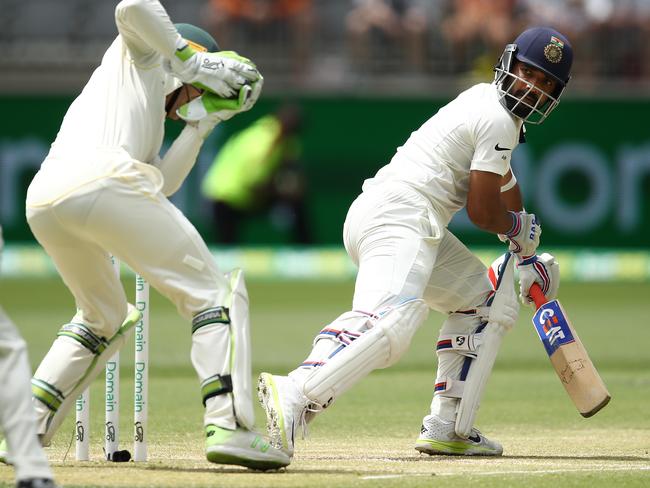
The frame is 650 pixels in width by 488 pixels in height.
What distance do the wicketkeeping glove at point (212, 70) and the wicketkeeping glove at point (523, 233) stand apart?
1.31 m

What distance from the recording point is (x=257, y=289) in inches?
566

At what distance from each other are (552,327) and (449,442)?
23.7 inches

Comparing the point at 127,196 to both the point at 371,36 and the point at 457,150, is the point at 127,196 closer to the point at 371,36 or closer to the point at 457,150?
the point at 457,150

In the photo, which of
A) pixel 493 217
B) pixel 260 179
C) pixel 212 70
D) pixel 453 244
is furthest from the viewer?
pixel 260 179

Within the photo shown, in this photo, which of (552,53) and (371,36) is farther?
(371,36)

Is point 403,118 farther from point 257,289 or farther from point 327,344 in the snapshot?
point 327,344

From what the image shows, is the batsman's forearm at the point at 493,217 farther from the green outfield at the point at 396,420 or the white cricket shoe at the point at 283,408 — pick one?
the white cricket shoe at the point at 283,408

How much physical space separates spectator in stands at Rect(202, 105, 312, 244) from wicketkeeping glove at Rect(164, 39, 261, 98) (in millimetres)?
10401

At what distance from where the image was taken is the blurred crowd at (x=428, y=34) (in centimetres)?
1578

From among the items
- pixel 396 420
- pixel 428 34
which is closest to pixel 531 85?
pixel 396 420

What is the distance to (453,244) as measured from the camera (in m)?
5.16

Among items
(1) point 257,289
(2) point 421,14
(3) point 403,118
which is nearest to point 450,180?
(1) point 257,289

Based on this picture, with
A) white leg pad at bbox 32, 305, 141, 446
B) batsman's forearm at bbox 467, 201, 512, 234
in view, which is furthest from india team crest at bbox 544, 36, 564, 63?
white leg pad at bbox 32, 305, 141, 446

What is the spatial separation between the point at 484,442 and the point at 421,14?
11.7 m
